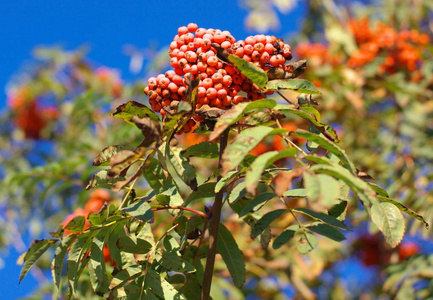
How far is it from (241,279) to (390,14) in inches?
163

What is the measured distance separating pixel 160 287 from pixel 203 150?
333 millimetres

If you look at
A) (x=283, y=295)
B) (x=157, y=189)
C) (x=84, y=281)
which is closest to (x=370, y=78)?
(x=283, y=295)

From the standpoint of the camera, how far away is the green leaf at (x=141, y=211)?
3.48 feet

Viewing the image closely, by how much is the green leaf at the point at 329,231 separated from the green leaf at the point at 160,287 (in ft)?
1.07

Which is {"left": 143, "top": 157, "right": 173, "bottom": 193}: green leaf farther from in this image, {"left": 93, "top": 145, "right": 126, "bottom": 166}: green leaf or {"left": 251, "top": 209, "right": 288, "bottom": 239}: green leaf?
{"left": 251, "top": 209, "right": 288, "bottom": 239}: green leaf

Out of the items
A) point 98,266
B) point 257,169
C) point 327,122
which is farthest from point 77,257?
point 327,122

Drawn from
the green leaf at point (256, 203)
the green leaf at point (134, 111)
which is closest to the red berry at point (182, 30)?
the green leaf at point (134, 111)

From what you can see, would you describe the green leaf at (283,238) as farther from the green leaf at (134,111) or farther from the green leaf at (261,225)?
the green leaf at (134,111)

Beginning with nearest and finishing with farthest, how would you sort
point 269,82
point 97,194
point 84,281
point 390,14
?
point 269,82, point 84,281, point 97,194, point 390,14

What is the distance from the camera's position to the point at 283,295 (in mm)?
3457

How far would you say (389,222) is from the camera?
3.45 ft

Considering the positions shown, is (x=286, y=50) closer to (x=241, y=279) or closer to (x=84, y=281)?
(x=241, y=279)

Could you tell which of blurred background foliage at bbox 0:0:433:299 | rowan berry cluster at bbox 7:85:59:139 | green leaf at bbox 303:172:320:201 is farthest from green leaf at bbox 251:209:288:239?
rowan berry cluster at bbox 7:85:59:139

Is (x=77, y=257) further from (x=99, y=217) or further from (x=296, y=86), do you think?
(x=296, y=86)
